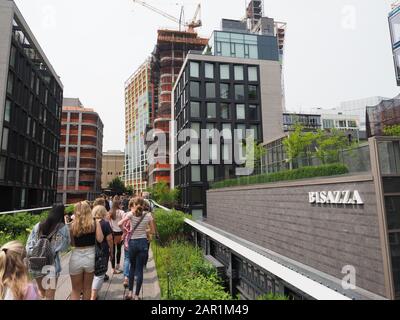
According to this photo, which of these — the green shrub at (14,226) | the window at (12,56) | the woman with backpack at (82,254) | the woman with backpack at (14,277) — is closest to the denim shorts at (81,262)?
the woman with backpack at (82,254)

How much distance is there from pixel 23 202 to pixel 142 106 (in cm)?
8973

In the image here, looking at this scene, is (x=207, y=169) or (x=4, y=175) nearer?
(x=4, y=175)

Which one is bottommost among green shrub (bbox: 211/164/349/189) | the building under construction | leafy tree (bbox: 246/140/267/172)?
green shrub (bbox: 211/164/349/189)

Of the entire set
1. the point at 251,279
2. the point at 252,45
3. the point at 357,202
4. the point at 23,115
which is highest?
the point at 252,45

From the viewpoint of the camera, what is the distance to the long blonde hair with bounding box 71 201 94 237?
4434mm

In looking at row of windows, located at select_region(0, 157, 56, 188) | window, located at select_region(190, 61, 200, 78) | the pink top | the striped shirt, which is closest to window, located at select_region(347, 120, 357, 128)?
window, located at select_region(190, 61, 200, 78)

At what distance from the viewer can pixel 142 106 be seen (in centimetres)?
12112

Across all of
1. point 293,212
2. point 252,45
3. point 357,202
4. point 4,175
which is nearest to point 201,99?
point 252,45

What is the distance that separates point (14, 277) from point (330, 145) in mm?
18695

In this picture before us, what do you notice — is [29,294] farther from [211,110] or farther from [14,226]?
[211,110]

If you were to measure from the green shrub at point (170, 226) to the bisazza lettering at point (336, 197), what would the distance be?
5872 mm

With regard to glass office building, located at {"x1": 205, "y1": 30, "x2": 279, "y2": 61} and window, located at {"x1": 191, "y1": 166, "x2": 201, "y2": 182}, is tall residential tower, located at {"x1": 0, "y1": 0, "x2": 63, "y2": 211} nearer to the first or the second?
window, located at {"x1": 191, "y1": 166, "x2": 201, "y2": 182}

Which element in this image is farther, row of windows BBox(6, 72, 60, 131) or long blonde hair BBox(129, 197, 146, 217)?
row of windows BBox(6, 72, 60, 131)

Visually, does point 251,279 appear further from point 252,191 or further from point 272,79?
point 272,79
